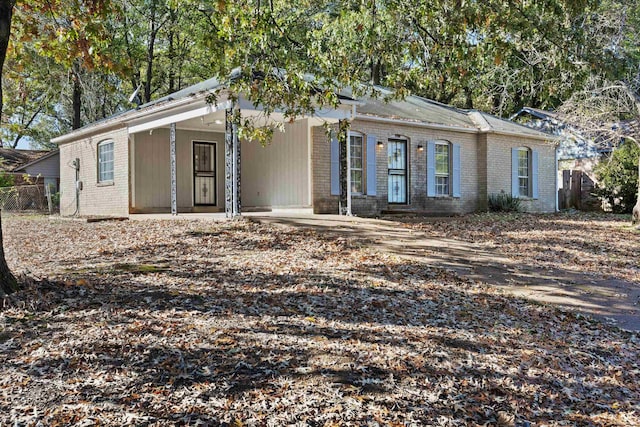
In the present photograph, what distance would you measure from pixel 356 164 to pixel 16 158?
2453cm

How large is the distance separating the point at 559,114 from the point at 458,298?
10339 millimetres

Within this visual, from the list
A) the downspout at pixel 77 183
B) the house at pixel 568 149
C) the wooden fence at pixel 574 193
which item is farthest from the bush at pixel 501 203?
the downspout at pixel 77 183

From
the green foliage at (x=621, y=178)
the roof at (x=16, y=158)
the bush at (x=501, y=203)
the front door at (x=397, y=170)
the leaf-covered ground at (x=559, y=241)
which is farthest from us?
the roof at (x=16, y=158)

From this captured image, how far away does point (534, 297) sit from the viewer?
21.7 feet

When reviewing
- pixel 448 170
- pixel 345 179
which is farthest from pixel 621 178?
pixel 345 179

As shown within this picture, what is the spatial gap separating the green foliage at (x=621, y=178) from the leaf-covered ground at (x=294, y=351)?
617 inches

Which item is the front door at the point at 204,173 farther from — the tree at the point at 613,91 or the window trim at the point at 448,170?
the tree at the point at 613,91

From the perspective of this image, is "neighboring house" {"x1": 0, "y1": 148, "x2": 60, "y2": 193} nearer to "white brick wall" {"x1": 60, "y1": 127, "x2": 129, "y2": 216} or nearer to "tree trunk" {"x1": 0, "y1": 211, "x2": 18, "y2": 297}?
"white brick wall" {"x1": 60, "y1": 127, "x2": 129, "y2": 216}

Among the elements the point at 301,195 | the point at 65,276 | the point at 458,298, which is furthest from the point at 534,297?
the point at 301,195

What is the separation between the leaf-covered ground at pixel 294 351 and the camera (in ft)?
10.9

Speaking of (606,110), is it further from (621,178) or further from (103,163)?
(103,163)

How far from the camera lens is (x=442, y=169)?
17.2 metres

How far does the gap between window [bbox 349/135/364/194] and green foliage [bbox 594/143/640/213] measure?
10.2 m

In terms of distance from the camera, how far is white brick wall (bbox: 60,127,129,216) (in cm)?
1566
